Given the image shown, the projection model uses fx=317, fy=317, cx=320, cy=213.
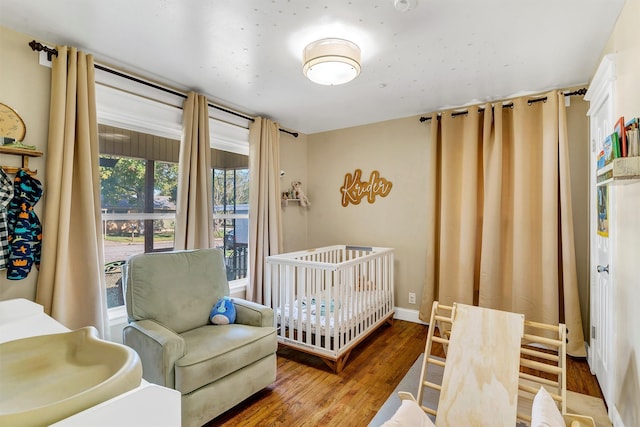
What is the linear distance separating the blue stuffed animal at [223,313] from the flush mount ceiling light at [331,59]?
1.74 meters

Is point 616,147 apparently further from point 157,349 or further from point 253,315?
point 157,349

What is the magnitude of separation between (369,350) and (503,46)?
2605mm

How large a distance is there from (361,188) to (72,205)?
9.36ft

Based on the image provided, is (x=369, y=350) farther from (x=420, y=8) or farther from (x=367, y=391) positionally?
(x=420, y=8)

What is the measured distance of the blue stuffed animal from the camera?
2287 mm

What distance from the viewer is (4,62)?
1.91 meters

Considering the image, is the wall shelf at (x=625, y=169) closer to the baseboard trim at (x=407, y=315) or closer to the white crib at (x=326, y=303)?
the white crib at (x=326, y=303)

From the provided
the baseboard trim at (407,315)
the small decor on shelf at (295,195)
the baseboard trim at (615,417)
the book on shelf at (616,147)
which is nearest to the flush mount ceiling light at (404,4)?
the book on shelf at (616,147)

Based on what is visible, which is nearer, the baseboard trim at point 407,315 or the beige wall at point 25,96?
the beige wall at point 25,96

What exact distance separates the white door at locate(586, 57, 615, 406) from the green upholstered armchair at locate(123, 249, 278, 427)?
7.18 ft

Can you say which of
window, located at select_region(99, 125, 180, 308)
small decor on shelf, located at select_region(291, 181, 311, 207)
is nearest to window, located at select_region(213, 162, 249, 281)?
window, located at select_region(99, 125, 180, 308)

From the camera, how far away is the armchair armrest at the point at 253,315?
7.43 ft

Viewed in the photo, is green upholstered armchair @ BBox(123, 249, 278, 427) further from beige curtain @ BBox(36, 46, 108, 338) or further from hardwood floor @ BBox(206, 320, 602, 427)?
beige curtain @ BBox(36, 46, 108, 338)

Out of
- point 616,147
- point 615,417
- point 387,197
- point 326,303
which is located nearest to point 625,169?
point 616,147
